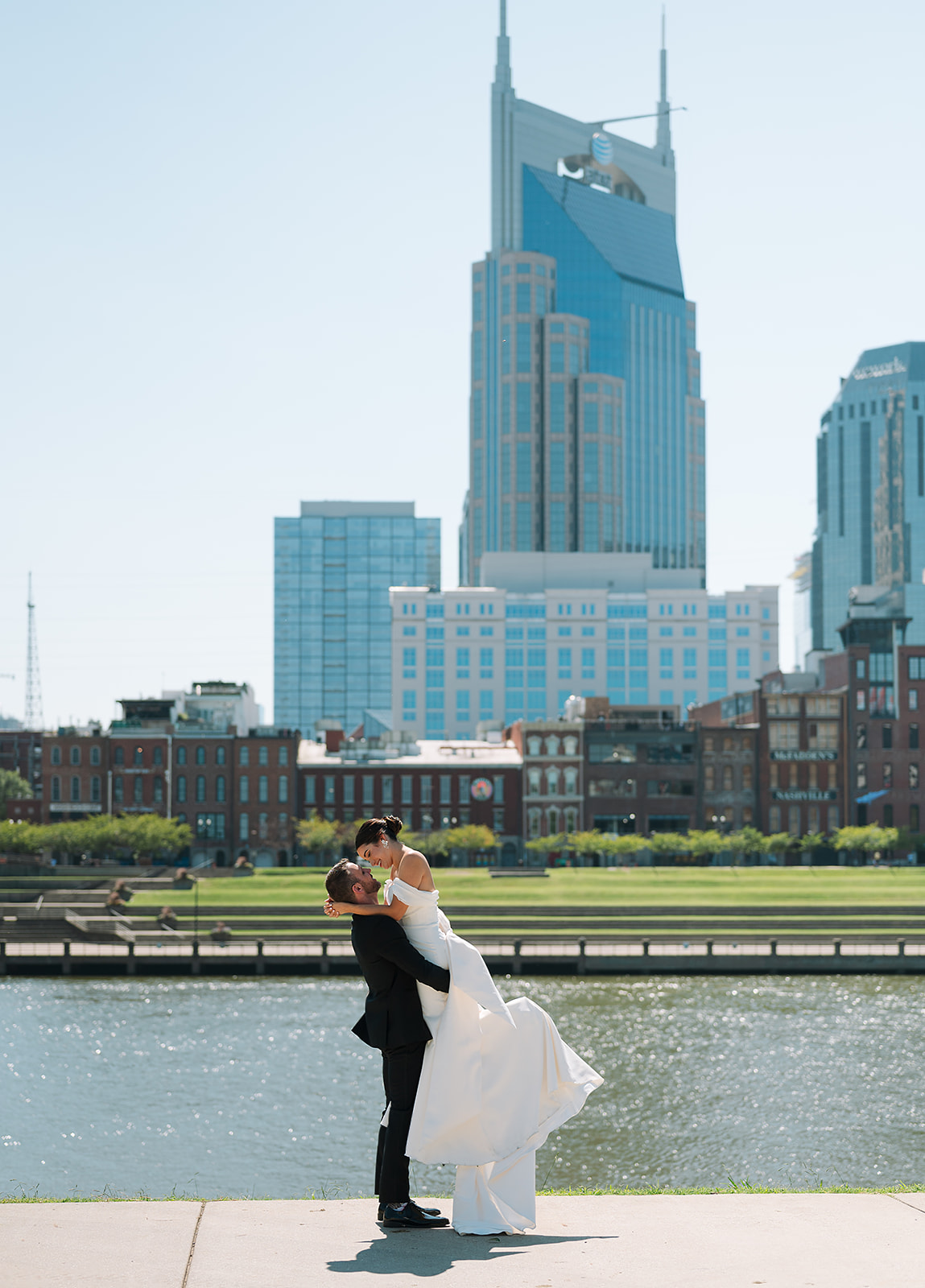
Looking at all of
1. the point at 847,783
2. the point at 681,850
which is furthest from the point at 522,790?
the point at 847,783

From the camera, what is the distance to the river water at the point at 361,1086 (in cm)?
2917

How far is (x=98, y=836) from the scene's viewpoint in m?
109

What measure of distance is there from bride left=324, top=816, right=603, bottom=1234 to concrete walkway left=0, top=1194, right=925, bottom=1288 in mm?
470

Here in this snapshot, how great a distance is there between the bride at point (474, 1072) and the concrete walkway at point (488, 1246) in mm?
470

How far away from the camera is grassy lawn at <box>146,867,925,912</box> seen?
88.4 meters

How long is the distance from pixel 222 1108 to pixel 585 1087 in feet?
90.0

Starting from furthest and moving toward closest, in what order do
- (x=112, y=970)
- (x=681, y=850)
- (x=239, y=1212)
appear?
(x=681, y=850), (x=112, y=970), (x=239, y=1212)

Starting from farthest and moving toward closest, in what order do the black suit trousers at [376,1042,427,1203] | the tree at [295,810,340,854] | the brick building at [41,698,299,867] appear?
1. the brick building at [41,698,299,867]
2. the tree at [295,810,340,854]
3. the black suit trousers at [376,1042,427,1203]

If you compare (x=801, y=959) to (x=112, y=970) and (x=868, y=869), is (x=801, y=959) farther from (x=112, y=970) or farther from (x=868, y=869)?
(x=868, y=869)

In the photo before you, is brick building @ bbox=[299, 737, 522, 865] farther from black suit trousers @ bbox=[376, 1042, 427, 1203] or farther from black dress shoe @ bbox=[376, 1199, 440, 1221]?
black dress shoe @ bbox=[376, 1199, 440, 1221]

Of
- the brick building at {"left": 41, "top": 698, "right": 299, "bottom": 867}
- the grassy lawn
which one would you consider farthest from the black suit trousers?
the brick building at {"left": 41, "top": 698, "right": 299, "bottom": 867}

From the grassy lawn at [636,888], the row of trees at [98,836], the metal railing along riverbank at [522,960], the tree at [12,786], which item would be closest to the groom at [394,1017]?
the metal railing along riverbank at [522,960]

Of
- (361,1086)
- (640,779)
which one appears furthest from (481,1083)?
(640,779)

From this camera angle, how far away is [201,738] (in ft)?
419
